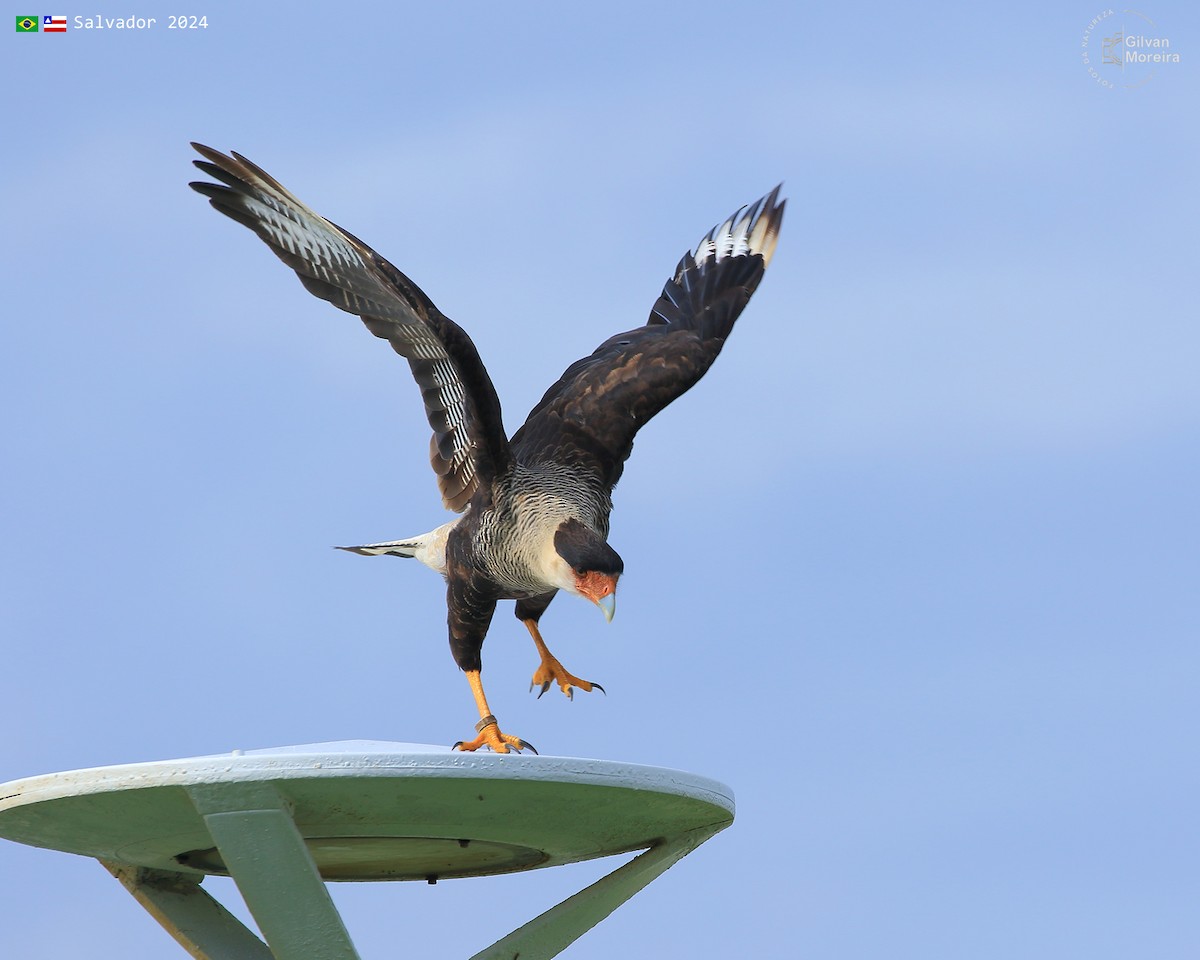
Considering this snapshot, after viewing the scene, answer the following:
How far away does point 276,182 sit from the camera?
7.40m

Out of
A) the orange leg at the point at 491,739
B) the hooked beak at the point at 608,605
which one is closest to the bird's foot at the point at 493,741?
the orange leg at the point at 491,739

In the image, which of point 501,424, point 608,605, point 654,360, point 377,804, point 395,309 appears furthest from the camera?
point 654,360

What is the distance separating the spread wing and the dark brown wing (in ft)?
1.82

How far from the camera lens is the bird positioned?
25.0 feet

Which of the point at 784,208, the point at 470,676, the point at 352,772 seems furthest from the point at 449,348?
the point at 784,208

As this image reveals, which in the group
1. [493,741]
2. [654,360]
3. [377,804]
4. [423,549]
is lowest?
[377,804]

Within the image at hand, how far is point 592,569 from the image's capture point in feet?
25.0

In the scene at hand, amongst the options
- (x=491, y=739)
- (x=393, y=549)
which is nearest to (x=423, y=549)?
(x=393, y=549)

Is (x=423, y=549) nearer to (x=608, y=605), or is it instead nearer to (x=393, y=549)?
(x=393, y=549)

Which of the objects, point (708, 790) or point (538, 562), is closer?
point (708, 790)

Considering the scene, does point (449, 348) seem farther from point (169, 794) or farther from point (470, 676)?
point (169, 794)

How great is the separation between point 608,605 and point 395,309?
6.63ft

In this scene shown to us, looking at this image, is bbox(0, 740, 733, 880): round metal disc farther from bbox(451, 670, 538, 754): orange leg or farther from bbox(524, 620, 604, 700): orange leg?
bbox(524, 620, 604, 700): orange leg

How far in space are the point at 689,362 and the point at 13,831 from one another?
18.6 feet
